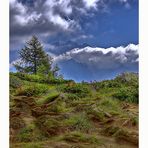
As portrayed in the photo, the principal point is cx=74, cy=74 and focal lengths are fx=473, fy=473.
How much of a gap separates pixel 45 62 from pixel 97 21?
39 cm

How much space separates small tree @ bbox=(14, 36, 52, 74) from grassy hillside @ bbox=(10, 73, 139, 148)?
0.05 m

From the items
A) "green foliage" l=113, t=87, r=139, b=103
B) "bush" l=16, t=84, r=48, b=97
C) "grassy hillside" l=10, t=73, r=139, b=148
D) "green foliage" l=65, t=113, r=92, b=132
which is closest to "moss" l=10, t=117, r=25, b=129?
"grassy hillside" l=10, t=73, r=139, b=148

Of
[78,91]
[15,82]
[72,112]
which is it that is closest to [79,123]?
[72,112]

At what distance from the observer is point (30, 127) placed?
2680 mm

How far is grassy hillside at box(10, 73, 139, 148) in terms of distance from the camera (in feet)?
8.64

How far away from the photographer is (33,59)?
278 centimetres

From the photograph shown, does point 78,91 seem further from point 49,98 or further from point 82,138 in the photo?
point 82,138

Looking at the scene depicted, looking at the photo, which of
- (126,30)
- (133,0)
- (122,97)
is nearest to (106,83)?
(122,97)

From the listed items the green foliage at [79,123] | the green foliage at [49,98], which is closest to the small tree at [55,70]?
the green foliage at [49,98]

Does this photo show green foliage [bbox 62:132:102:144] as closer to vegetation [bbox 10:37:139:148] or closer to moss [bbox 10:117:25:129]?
vegetation [bbox 10:37:139:148]

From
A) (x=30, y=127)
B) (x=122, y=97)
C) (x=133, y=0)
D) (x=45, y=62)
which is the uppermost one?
(x=133, y=0)

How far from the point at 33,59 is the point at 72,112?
15.4 inches

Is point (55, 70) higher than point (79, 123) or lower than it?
higher
